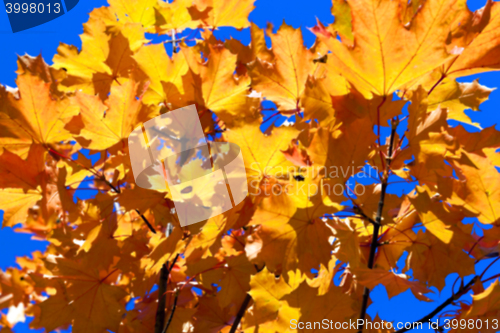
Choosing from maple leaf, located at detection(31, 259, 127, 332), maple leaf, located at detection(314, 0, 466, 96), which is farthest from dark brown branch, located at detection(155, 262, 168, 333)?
maple leaf, located at detection(314, 0, 466, 96)

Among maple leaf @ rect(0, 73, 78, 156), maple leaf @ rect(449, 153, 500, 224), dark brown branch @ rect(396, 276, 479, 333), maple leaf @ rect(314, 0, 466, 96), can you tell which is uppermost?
maple leaf @ rect(0, 73, 78, 156)

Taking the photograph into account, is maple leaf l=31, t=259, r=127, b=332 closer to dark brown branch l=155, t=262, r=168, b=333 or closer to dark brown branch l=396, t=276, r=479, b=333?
dark brown branch l=155, t=262, r=168, b=333

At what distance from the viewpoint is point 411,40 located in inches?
26.4

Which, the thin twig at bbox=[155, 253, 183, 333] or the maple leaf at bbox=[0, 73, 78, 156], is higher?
the maple leaf at bbox=[0, 73, 78, 156]

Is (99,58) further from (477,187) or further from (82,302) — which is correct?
(477,187)

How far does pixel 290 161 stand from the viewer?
772 millimetres

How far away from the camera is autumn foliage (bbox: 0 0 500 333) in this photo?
2.31 feet

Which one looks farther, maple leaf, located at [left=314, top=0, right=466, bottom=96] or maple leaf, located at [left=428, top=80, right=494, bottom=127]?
maple leaf, located at [left=428, top=80, right=494, bottom=127]

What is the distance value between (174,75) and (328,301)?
2.20ft

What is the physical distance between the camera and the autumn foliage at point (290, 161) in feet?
2.31

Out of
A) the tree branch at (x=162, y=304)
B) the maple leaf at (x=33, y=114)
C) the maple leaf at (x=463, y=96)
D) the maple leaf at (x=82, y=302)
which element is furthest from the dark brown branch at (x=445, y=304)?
the maple leaf at (x=33, y=114)

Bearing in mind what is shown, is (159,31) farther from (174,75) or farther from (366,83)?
(366,83)

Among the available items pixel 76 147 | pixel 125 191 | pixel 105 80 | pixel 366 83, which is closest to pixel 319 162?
pixel 366 83

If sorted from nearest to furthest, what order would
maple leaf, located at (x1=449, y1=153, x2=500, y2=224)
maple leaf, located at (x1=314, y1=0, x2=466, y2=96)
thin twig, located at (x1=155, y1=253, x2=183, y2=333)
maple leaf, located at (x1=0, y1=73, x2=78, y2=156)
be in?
1. maple leaf, located at (x1=314, y1=0, x2=466, y2=96)
2. maple leaf, located at (x1=449, y1=153, x2=500, y2=224)
3. maple leaf, located at (x1=0, y1=73, x2=78, y2=156)
4. thin twig, located at (x1=155, y1=253, x2=183, y2=333)
